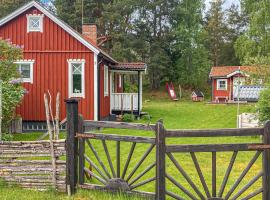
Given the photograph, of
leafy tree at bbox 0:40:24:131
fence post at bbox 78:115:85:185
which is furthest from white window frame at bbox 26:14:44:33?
fence post at bbox 78:115:85:185

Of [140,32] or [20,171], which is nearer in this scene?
[20,171]

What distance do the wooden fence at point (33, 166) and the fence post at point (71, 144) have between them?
20cm

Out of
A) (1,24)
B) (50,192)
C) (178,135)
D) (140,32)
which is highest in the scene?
(140,32)

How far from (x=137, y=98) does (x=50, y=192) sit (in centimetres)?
1529

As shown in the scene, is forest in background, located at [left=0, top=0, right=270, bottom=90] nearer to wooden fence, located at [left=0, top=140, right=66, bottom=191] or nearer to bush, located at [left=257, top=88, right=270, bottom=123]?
bush, located at [left=257, top=88, right=270, bottom=123]

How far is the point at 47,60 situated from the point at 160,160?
12.9m

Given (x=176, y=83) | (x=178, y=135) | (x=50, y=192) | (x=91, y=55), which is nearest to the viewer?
(x=178, y=135)

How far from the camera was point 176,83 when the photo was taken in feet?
152

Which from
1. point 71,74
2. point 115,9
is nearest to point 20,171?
point 71,74

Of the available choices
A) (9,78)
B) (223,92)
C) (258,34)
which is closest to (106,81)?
(9,78)

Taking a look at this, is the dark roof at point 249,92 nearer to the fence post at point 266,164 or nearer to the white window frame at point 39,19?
the white window frame at point 39,19

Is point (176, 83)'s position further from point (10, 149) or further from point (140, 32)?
point (10, 149)

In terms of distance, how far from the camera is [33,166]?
7867mm

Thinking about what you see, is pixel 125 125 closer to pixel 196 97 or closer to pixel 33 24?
pixel 33 24
